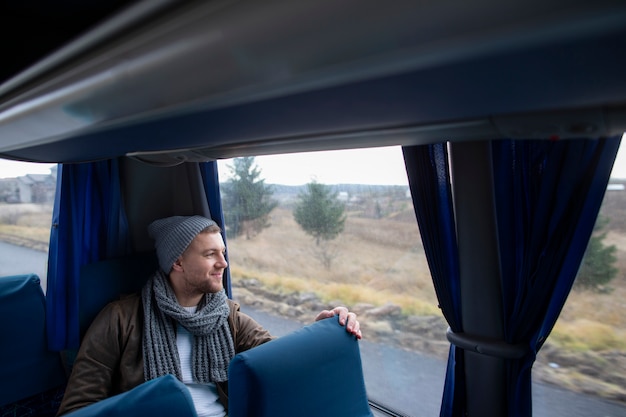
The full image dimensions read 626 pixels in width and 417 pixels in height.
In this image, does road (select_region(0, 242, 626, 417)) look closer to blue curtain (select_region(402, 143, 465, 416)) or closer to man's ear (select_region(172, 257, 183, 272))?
blue curtain (select_region(402, 143, 465, 416))

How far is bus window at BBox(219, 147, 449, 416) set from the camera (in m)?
1.95

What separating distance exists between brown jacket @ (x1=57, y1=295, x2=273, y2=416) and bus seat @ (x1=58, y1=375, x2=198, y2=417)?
1156 mm

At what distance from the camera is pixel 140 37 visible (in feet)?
2.29

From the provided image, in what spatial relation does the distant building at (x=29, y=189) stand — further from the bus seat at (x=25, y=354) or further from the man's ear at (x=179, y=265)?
the man's ear at (x=179, y=265)

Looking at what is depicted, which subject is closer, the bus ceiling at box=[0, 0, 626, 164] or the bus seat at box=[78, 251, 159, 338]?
the bus ceiling at box=[0, 0, 626, 164]

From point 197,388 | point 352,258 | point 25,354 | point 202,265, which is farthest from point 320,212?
point 25,354

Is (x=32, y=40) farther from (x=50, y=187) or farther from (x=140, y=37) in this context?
(x=50, y=187)

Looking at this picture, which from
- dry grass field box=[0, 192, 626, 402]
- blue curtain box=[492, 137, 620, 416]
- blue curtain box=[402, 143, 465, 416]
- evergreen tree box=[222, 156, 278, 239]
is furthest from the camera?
evergreen tree box=[222, 156, 278, 239]

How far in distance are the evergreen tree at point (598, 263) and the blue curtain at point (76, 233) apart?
8.00 feet

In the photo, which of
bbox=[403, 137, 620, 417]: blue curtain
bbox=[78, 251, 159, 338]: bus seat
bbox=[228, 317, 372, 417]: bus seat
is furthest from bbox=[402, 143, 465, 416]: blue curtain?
bbox=[78, 251, 159, 338]: bus seat

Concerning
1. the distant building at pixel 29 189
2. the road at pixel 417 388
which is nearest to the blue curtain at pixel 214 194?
the road at pixel 417 388

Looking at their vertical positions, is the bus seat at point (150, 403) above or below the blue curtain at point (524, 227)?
below

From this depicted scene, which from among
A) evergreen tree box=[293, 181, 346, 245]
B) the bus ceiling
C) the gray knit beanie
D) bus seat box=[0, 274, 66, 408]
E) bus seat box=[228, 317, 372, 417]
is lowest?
bus seat box=[0, 274, 66, 408]

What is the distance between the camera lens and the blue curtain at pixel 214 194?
282 cm
